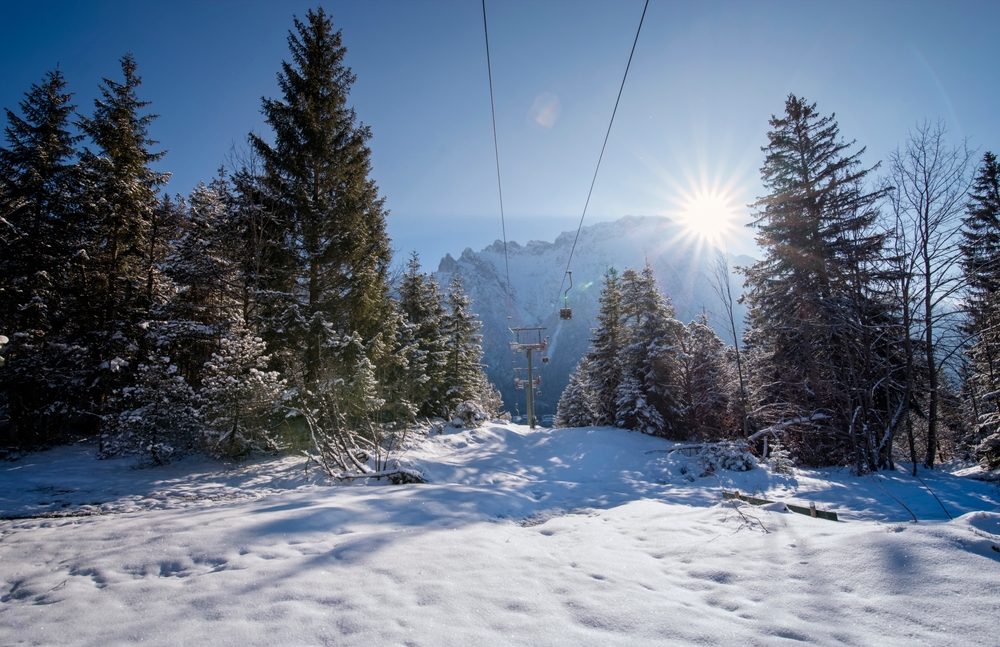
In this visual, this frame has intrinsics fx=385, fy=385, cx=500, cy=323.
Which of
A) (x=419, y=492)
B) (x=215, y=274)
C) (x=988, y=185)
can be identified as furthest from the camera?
(x=988, y=185)

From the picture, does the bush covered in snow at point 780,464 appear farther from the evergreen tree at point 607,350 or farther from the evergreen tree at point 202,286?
the evergreen tree at point 202,286

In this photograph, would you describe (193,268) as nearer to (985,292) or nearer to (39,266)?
(39,266)

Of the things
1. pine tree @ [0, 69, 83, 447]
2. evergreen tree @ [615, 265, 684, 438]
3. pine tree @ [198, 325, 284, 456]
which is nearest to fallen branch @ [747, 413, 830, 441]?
evergreen tree @ [615, 265, 684, 438]

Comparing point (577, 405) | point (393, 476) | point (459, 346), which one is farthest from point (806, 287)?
point (577, 405)

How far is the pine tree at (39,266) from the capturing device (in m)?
9.55

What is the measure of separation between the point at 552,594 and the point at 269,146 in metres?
12.9

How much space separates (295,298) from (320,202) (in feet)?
9.37

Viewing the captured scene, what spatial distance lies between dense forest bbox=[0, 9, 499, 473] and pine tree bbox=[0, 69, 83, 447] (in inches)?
1.5

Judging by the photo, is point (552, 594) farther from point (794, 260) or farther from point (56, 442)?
point (794, 260)

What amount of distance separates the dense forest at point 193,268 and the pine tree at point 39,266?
4cm

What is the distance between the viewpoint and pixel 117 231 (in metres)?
10.9

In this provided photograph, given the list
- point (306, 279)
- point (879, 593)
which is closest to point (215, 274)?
point (306, 279)

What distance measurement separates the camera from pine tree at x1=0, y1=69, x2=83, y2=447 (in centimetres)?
955

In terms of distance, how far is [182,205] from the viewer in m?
12.6
